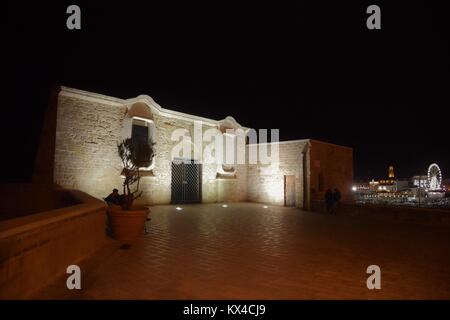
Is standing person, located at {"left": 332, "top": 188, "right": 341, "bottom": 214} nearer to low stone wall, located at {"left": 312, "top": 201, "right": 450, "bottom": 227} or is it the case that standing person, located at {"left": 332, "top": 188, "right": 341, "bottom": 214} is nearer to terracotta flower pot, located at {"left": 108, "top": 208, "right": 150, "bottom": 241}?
low stone wall, located at {"left": 312, "top": 201, "right": 450, "bottom": 227}

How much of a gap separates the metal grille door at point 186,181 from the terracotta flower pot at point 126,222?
9.39m

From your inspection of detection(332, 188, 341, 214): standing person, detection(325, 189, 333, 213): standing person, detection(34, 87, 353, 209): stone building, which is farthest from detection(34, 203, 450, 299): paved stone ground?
detection(34, 87, 353, 209): stone building

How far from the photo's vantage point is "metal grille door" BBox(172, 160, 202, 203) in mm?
16172

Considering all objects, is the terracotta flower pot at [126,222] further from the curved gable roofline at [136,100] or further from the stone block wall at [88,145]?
the curved gable roofline at [136,100]

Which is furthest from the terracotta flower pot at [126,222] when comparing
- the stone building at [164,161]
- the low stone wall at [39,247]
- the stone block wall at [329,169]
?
the stone block wall at [329,169]

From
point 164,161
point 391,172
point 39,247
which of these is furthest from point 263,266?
point 391,172

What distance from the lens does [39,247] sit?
140 inches

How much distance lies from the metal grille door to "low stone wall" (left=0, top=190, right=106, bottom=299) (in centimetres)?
1077

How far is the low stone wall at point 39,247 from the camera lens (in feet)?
9.69

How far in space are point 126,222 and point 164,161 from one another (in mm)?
8964

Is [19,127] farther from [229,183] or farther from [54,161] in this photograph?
[229,183]

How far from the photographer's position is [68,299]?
3383 millimetres

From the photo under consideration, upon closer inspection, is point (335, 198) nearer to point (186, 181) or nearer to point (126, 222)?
point (186, 181)
